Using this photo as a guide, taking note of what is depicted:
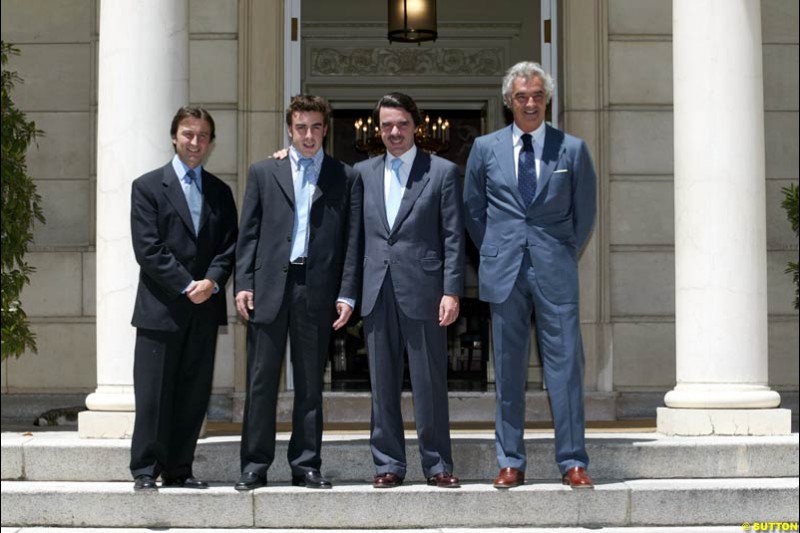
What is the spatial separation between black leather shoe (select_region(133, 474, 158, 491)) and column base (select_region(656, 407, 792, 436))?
3.45m

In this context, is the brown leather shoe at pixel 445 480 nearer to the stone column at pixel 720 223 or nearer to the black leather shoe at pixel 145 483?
the black leather shoe at pixel 145 483

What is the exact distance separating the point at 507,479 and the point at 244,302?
1.74 metres

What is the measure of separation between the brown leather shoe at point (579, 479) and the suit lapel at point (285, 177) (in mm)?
2130

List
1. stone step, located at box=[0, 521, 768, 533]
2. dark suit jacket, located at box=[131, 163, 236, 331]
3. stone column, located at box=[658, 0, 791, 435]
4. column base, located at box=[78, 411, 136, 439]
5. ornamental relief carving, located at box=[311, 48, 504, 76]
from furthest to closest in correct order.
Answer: ornamental relief carving, located at box=[311, 48, 504, 76], stone column, located at box=[658, 0, 791, 435], column base, located at box=[78, 411, 136, 439], dark suit jacket, located at box=[131, 163, 236, 331], stone step, located at box=[0, 521, 768, 533]

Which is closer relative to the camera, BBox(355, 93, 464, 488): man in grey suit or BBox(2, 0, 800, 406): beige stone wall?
BBox(355, 93, 464, 488): man in grey suit

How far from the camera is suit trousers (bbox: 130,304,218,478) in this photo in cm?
717

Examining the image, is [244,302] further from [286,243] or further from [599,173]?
[599,173]

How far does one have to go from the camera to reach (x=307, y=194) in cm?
735

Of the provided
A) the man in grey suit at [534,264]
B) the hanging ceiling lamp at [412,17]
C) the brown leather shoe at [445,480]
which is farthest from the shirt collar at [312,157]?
the hanging ceiling lamp at [412,17]

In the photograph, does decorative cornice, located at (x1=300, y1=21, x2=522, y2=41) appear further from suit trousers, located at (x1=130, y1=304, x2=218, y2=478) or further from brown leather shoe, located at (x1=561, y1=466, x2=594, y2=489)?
brown leather shoe, located at (x1=561, y1=466, x2=594, y2=489)

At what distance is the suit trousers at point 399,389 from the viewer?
723 centimetres

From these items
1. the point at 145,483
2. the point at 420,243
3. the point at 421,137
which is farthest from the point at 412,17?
the point at 145,483

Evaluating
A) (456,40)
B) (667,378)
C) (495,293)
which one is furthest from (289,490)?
(456,40)

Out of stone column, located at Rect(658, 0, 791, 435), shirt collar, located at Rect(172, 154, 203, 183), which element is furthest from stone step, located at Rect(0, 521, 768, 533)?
shirt collar, located at Rect(172, 154, 203, 183)
